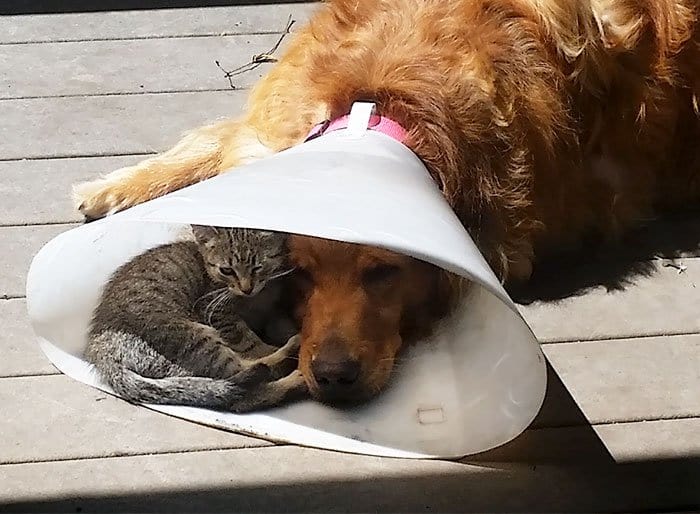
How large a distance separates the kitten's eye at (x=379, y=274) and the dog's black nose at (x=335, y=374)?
145 millimetres

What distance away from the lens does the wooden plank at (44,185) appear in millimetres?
2344

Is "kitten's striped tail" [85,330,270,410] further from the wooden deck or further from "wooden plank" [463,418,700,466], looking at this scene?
"wooden plank" [463,418,700,466]

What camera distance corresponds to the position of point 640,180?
7.84ft

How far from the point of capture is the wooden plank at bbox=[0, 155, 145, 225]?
7.69ft

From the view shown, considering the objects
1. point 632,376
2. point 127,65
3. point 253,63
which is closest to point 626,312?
point 632,376

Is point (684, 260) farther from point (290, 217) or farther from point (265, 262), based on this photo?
point (290, 217)

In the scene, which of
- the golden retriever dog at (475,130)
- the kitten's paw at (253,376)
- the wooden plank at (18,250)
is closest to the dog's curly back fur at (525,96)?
the golden retriever dog at (475,130)

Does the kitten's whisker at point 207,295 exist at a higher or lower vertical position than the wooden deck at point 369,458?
higher

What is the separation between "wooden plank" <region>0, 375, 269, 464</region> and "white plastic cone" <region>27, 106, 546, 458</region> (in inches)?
1.1

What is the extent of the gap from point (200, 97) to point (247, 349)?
1.03m

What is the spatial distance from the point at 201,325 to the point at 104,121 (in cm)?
92

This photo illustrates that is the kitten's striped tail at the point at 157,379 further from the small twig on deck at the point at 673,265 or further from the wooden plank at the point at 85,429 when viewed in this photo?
the small twig on deck at the point at 673,265

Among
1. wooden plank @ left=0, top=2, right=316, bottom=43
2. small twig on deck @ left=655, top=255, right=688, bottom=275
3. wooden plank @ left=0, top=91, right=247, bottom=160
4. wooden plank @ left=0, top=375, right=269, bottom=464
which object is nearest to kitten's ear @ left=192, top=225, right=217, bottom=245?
wooden plank @ left=0, top=375, right=269, bottom=464

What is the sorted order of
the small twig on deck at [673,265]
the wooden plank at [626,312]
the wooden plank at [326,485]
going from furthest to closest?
the small twig on deck at [673,265]
the wooden plank at [626,312]
the wooden plank at [326,485]
